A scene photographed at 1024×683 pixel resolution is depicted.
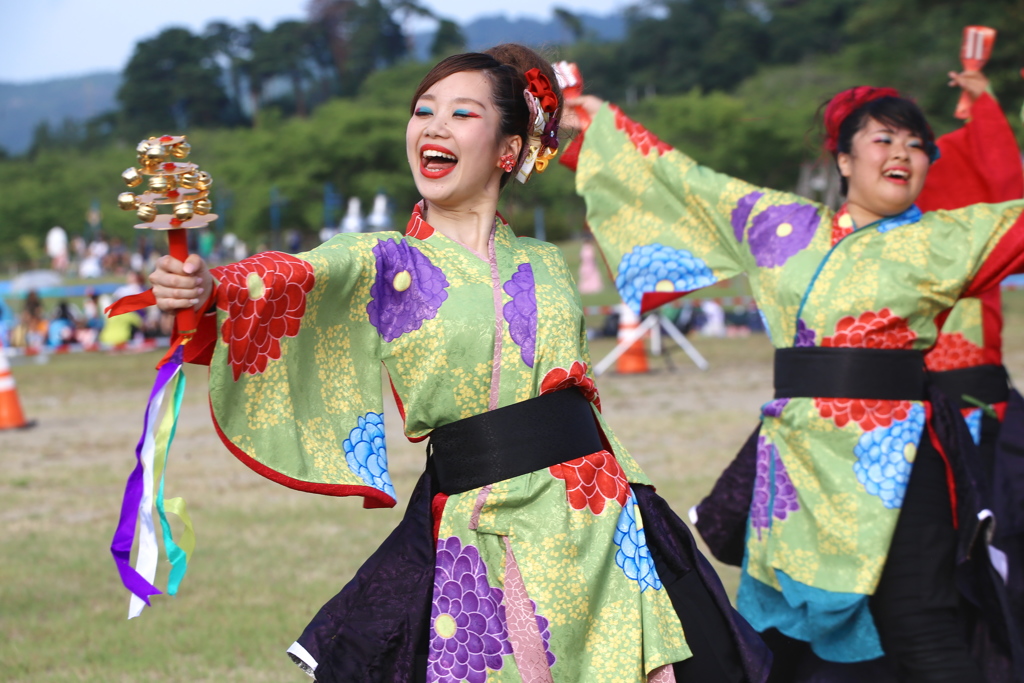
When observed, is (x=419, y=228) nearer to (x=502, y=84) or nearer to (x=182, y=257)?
(x=502, y=84)

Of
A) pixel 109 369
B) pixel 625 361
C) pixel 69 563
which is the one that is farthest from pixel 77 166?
pixel 69 563

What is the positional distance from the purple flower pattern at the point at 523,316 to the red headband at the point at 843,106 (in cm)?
155

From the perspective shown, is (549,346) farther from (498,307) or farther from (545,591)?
(545,591)

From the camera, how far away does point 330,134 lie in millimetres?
37438

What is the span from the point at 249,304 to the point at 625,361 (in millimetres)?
9090

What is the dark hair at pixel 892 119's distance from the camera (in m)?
3.15

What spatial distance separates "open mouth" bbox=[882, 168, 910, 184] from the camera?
3.11m

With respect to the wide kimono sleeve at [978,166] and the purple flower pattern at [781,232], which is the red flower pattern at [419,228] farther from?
the wide kimono sleeve at [978,166]

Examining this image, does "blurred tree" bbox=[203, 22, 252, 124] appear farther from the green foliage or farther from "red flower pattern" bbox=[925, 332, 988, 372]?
"red flower pattern" bbox=[925, 332, 988, 372]

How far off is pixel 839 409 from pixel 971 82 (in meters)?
1.36

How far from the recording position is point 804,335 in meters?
3.08

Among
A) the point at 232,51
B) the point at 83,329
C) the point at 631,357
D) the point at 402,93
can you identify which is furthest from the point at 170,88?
the point at 631,357

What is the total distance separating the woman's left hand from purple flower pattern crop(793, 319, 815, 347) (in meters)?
1.12

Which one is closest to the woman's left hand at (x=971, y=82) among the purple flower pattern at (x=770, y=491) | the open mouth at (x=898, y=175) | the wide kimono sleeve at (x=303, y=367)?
the open mouth at (x=898, y=175)
